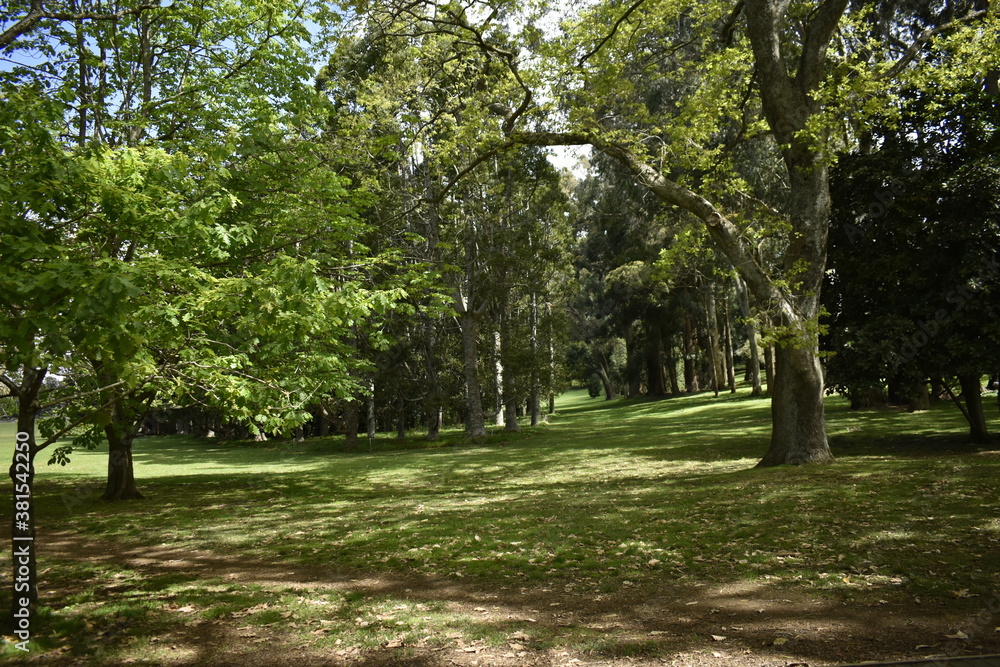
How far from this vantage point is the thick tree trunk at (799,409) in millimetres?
11594

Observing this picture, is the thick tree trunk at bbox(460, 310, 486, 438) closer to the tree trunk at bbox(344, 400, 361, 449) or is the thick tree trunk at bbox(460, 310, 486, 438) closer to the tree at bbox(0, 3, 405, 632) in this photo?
the tree trunk at bbox(344, 400, 361, 449)

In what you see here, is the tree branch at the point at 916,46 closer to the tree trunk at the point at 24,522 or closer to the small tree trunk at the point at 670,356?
the tree trunk at the point at 24,522

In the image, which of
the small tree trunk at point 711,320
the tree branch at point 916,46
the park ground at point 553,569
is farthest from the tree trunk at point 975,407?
the small tree trunk at point 711,320

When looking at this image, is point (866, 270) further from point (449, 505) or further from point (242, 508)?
point (242, 508)

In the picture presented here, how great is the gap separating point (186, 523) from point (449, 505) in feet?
13.8

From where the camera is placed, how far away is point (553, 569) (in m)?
6.66

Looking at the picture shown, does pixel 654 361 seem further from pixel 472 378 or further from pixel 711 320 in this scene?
pixel 472 378

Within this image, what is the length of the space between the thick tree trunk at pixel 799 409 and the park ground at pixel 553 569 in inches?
23.5

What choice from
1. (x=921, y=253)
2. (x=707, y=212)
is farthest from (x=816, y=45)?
(x=921, y=253)

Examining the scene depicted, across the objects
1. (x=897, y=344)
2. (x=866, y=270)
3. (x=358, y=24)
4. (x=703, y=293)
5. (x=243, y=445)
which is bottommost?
(x=243, y=445)

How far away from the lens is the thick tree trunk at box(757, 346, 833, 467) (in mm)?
11594

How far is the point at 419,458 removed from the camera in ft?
68.1

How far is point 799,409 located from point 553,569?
7.15 metres

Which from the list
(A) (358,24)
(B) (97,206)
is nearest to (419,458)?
(A) (358,24)
